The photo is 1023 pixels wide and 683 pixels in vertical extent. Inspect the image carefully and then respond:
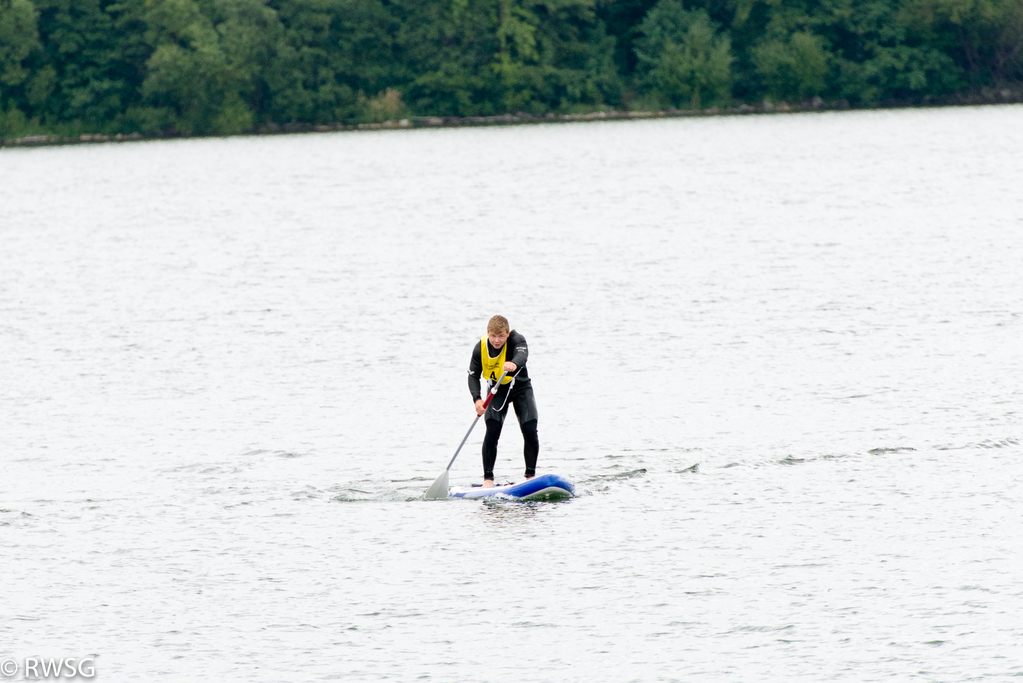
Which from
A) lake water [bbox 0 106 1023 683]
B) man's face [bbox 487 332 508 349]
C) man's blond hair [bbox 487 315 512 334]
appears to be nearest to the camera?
lake water [bbox 0 106 1023 683]

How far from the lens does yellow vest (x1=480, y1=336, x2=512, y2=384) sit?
1681 cm

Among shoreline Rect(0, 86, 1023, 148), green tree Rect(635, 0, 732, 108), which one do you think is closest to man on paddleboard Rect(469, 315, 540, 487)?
shoreline Rect(0, 86, 1023, 148)

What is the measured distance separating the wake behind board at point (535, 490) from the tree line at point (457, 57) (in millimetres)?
93989

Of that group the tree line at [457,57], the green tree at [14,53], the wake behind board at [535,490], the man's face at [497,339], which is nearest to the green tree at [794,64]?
the tree line at [457,57]

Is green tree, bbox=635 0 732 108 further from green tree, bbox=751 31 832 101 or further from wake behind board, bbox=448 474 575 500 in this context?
wake behind board, bbox=448 474 575 500

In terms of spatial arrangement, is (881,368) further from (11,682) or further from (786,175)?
(786,175)

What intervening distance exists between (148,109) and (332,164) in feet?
91.0

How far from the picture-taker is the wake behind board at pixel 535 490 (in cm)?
1702

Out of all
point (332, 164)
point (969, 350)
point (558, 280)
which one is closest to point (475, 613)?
point (969, 350)

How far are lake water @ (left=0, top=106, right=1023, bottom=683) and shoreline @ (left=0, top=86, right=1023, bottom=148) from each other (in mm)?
65930

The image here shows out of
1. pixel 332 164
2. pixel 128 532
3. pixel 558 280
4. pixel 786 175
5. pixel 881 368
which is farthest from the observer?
pixel 332 164

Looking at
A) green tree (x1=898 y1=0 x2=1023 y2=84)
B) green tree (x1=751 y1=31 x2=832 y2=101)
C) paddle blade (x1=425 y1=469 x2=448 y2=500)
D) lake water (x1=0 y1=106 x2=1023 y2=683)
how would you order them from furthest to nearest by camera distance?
green tree (x1=751 y1=31 x2=832 y2=101) → green tree (x1=898 y1=0 x2=1023 y2=84) → paddle blade (x1=425 y1=469 x2=448 y2=500) → lake water (x1=0 y1=106 x2=1023 y2=683)

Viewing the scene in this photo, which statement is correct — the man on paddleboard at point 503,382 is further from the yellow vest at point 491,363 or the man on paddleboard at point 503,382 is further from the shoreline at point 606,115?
the shoreline at point 606,115

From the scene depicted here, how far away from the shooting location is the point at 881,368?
24.5 meters
